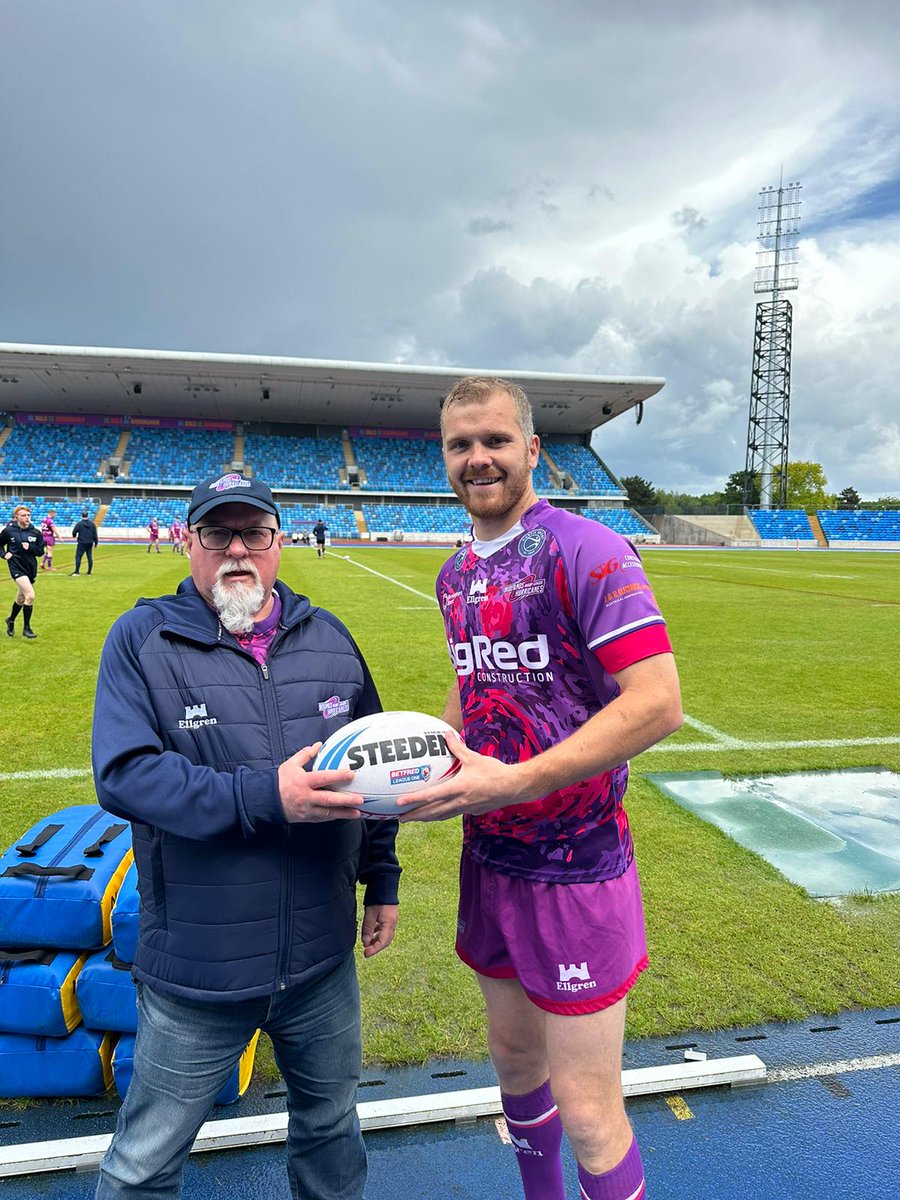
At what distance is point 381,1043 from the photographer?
2838mm

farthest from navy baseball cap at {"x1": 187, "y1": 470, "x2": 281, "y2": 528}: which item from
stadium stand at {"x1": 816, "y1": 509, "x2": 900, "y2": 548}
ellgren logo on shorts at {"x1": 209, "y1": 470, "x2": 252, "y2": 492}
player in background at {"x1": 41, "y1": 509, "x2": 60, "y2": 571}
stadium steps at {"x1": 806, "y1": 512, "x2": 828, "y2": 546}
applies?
stadium steps at {"x1": 806, "y1": 512, "x2": 828, "y2": 546}

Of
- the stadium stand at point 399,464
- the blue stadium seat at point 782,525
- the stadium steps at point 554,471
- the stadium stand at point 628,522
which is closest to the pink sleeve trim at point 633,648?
the stadium stand at point 628,522

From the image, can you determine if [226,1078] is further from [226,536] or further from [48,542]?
[48,542]

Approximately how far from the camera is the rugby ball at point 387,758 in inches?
69.5

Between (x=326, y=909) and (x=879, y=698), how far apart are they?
8.33 metres

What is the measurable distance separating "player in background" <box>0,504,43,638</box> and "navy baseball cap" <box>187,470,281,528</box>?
1049 cm

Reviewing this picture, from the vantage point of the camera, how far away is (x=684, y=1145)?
240cm

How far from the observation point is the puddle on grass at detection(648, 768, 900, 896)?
4.22m

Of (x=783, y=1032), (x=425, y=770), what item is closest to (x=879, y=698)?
(x=783, y=1032)

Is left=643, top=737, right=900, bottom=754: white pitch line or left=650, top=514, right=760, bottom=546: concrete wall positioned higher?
left=650, top=514, right=760, bottom=546: concrete wall

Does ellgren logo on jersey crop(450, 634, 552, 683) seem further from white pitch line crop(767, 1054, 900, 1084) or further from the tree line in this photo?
the tree line

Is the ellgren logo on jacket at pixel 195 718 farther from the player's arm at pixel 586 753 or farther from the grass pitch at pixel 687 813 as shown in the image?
the grass pitch at pixel 687 813

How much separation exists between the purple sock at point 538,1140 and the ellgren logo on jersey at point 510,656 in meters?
1.30

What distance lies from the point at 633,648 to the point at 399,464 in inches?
2449
